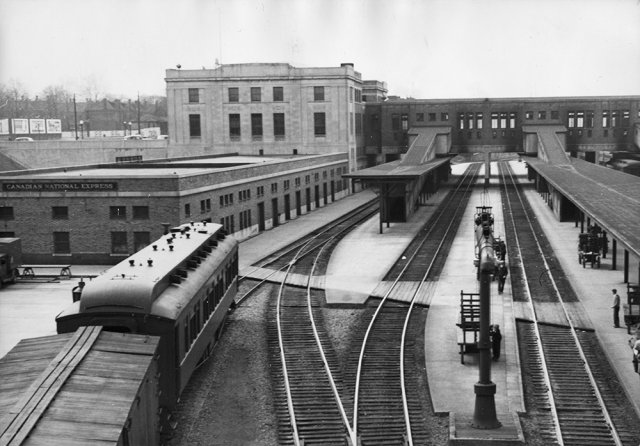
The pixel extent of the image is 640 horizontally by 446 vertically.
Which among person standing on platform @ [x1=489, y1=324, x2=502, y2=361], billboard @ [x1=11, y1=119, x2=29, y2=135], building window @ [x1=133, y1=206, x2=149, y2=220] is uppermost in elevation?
billboard @ [x1=11, y1=119, x2=29, y2=135]

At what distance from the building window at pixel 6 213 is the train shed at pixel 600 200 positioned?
1054 inches

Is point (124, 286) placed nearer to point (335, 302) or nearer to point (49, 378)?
point (49, 378)

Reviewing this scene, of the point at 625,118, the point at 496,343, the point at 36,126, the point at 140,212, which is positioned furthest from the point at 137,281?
the point at 36,126

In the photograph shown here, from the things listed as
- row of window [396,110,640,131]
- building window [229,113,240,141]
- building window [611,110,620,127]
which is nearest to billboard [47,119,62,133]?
building window [229,113,240,141]

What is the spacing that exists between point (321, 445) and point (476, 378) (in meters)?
5.78

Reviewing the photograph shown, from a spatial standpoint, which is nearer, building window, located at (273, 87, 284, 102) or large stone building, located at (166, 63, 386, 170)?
large stone building, located at (166, 63, 386, 170)

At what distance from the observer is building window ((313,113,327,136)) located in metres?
83.0

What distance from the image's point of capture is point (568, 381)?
19922 millimetres

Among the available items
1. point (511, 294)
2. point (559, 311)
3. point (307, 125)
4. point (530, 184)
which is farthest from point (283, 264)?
point (530, 184)

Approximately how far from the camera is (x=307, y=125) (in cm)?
8312

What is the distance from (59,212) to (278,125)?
44.4 metres

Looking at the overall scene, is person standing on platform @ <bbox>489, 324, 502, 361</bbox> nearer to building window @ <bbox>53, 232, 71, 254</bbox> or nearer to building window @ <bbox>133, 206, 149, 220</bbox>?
building window @ <bbox>133, 206, 149, 220</bbox>

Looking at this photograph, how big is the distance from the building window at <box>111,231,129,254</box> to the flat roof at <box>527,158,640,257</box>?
2125 cm

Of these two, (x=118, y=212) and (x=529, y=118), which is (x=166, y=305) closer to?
(x=118, y=212)
